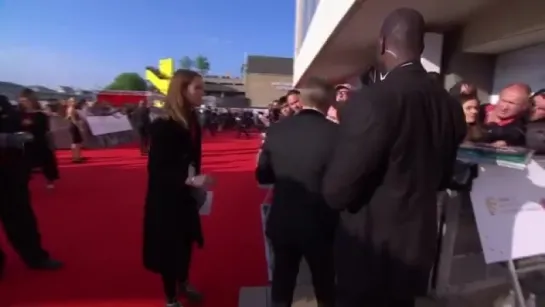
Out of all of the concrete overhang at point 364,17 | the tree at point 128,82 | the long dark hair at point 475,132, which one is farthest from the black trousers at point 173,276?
the tree at point 128,82

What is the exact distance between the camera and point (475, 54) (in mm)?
8219

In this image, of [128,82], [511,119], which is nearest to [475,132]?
[511,119]

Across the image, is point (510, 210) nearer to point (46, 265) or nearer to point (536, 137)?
point (536, 137)

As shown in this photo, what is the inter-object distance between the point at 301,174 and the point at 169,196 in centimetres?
92

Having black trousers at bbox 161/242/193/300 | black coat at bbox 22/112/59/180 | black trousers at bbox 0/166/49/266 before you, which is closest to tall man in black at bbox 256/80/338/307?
black trousers at bbox 161/242/193/300

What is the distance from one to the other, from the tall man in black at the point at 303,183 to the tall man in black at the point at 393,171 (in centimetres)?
52

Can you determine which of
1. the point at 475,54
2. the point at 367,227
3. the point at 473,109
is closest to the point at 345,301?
the point at 367,227

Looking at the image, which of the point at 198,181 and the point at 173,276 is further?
the point at 173,276

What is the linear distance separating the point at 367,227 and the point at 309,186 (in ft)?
2.07

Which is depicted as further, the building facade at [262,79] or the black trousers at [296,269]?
the building facade at [262,79]

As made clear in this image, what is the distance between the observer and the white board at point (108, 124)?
15250mm

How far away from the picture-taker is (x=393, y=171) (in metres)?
1.65

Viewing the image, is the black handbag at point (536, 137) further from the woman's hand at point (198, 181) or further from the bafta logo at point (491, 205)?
the woman's hand at point (198, 181)

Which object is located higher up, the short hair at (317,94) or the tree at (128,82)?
the tree at (128,82)
